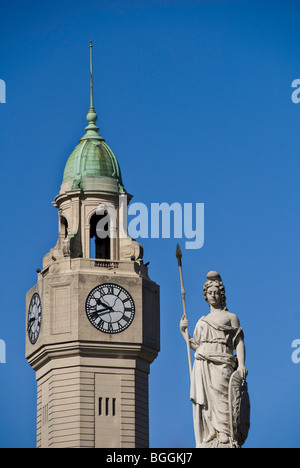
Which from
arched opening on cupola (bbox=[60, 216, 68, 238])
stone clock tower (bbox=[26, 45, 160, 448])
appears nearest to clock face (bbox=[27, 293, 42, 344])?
stone clock tower (bbox=[26, 45, 160, 448])

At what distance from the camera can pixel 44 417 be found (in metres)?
150

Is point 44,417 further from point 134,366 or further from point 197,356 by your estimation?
point 197,356

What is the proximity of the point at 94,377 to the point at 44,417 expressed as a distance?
474cm

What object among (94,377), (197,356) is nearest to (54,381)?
(94,377)

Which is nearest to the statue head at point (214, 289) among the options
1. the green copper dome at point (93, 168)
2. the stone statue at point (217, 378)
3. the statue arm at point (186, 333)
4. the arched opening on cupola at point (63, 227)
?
the stone statue at point (217, 378)

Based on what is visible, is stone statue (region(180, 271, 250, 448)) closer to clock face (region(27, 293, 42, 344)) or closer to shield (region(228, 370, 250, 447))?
shield (region(228, 370, 250, 447))

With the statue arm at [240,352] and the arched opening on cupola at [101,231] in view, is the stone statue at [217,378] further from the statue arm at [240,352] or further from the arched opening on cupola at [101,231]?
the arched opening on cupola at [101,231]

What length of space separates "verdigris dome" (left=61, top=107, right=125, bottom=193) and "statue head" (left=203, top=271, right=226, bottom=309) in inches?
3633

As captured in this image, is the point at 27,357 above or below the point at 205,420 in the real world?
above

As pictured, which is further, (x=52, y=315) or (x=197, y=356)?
(x=52, y=315)

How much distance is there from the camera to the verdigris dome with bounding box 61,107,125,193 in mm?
A: 149750

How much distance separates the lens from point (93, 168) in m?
152

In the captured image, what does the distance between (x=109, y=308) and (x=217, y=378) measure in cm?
8949

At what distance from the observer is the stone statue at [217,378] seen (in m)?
55.4
